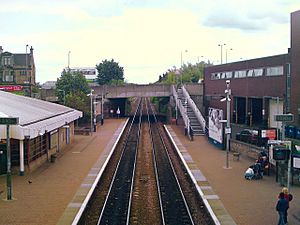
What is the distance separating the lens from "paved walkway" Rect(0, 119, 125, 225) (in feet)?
60.5

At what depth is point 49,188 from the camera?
2366 centimetres

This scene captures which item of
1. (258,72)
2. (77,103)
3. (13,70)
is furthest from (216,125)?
(13,70)

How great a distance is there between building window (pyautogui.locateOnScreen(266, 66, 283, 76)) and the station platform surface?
30.9ft

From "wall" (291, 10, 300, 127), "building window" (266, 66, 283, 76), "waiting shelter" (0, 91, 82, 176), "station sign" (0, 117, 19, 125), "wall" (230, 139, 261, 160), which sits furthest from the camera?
"building window" (266, 66, 283, 76)

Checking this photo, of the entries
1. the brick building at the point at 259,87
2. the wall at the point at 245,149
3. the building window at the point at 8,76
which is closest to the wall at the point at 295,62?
the brick building at the point at 259,87

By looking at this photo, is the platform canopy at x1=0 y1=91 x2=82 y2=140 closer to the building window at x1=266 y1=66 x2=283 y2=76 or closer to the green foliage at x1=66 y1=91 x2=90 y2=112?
the building window at x1=266 y1=66 x2=283 y2=76

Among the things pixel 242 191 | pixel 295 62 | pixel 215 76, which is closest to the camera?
pixel 242 191

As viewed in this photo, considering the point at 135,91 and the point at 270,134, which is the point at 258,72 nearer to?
the point at 270,134

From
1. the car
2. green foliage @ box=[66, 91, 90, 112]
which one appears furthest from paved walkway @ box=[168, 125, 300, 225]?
green foliage @ box=[66, 91, 90, 112]

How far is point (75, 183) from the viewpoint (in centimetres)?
2500

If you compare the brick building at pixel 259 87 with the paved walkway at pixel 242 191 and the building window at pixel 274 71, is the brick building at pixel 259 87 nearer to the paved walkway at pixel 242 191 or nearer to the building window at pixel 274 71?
the building window at pixel 274 71

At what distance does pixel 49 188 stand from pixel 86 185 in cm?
189

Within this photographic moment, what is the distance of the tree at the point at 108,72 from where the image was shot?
13038 centimetres

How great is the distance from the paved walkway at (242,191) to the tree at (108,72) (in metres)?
96.4
